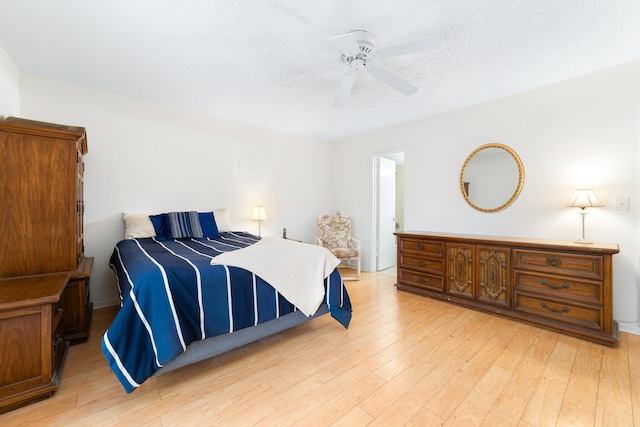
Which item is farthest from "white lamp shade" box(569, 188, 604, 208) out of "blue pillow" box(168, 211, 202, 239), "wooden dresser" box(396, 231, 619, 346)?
"blue pillow" box(168, 211, 202, 239)

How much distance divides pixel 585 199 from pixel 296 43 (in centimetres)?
294

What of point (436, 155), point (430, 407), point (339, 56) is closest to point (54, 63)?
point (339, 56)

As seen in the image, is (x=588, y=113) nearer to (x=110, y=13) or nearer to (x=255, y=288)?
(x=255, y=288)

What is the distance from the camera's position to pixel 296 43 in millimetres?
2148

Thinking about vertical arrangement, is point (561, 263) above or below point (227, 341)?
above

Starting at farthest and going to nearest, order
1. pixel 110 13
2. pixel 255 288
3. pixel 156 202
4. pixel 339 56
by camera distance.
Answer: pixel 156 202 → pixel 339 56 → pixel 255 288 → pixel 110 13

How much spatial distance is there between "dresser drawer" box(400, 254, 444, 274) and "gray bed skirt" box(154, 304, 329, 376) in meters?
1.62

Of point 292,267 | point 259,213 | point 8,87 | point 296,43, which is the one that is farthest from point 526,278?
point 8,87

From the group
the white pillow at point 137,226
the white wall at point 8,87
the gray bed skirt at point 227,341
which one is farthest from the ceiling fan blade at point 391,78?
the white wall at point 8,87

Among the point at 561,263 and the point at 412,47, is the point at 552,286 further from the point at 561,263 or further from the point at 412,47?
the point at 412,47

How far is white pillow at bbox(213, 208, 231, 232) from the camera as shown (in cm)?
369

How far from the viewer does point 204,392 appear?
1659 mm

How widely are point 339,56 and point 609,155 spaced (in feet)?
8.87

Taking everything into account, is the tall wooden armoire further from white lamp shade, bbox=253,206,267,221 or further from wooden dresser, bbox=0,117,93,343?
white lamp shade, bbox=253,206,267,221
